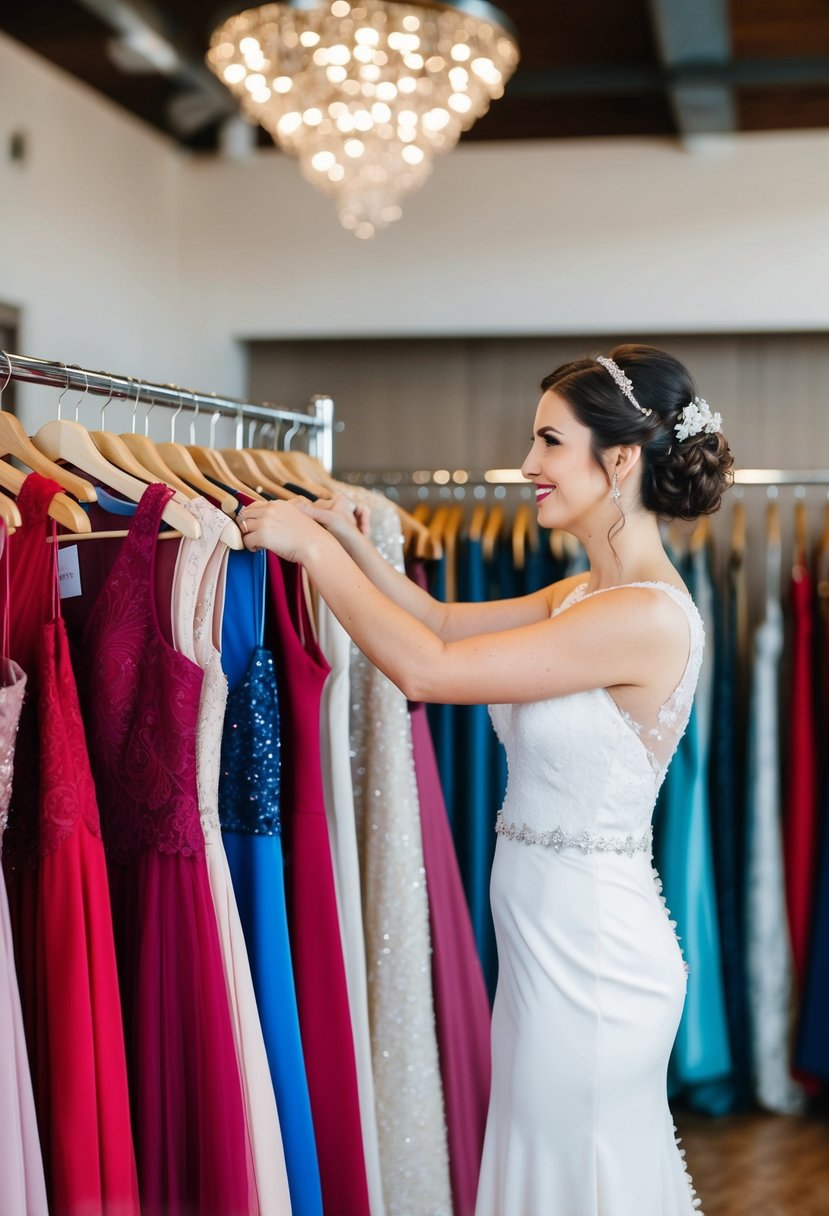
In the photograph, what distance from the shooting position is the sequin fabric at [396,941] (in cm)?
211

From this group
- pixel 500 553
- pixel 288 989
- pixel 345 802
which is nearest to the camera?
pixel 288 989

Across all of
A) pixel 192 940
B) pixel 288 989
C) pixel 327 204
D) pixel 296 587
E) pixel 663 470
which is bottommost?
pixel 288 989

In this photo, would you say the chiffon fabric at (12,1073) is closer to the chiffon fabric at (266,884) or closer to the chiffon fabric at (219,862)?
the chiffon fabric at (219,862)

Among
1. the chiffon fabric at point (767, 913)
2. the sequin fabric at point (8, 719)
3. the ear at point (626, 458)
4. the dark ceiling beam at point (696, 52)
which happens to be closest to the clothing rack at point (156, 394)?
the sequin fabric at point (8, 719)

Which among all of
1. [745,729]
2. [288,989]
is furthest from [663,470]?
[745,729]

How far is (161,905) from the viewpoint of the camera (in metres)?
1.58

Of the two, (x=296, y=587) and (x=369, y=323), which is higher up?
(x=369, y=323)

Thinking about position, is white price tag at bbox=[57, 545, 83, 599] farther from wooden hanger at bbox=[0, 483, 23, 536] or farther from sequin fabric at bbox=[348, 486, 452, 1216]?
sequin fabric at bbox=[348, 486, 452, 1216]

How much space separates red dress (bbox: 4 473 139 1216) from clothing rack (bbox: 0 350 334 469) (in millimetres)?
334

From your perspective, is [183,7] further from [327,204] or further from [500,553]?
[500,553]

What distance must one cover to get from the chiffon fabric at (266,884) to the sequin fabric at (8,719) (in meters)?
0.36

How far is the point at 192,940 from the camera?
157cm

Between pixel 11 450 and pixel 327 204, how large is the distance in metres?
2.33

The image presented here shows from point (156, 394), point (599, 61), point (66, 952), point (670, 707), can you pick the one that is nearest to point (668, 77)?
point (599, 61)
